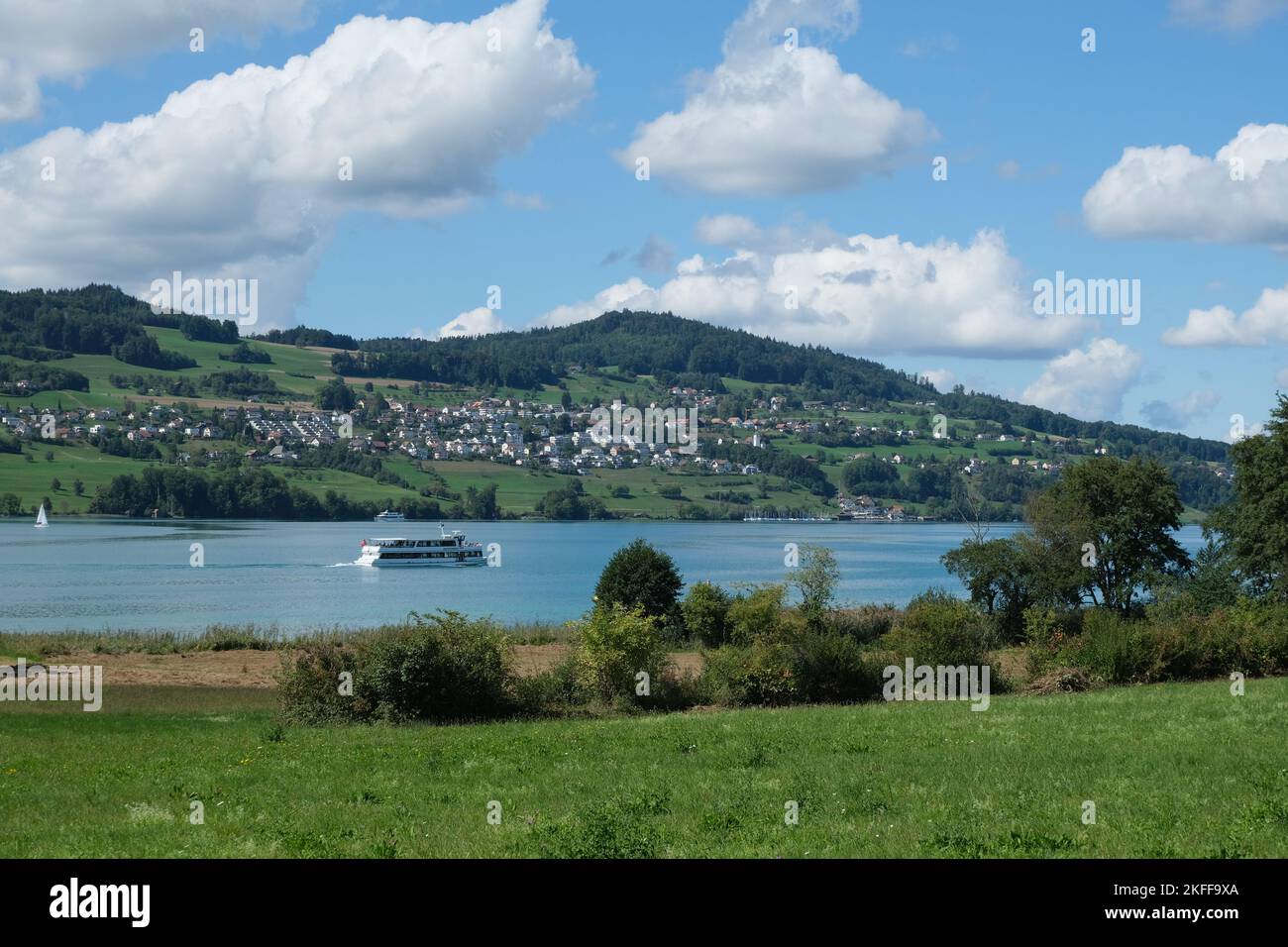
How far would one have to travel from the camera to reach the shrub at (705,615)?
1681 inches

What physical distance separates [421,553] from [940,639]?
8244cm

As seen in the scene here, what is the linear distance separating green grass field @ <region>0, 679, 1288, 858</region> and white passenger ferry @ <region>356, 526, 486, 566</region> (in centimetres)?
8216

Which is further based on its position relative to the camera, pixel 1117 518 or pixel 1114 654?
pixel 1117 518

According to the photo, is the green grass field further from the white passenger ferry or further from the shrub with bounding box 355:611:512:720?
the white passenger ferry

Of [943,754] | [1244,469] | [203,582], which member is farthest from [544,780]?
[203,582]

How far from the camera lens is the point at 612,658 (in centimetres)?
2688

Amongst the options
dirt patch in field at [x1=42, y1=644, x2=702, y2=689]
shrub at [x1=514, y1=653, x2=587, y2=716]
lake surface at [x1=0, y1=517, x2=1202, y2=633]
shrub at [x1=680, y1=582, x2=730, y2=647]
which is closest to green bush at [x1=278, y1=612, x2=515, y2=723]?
shrub at [x1=514, y1=653, x2=587, y2=716]

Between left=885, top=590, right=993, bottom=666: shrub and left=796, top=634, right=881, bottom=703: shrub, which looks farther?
left=885, top=590, right=993, bottom=666: shrub

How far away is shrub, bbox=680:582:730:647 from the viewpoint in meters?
42.7

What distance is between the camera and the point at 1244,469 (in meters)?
46.7

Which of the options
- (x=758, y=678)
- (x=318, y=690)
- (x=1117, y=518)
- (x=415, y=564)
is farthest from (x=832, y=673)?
(x=415, y=564)

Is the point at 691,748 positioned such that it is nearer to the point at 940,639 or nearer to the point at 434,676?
→ the point at 434,676

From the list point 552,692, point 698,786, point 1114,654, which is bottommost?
point 552,692
